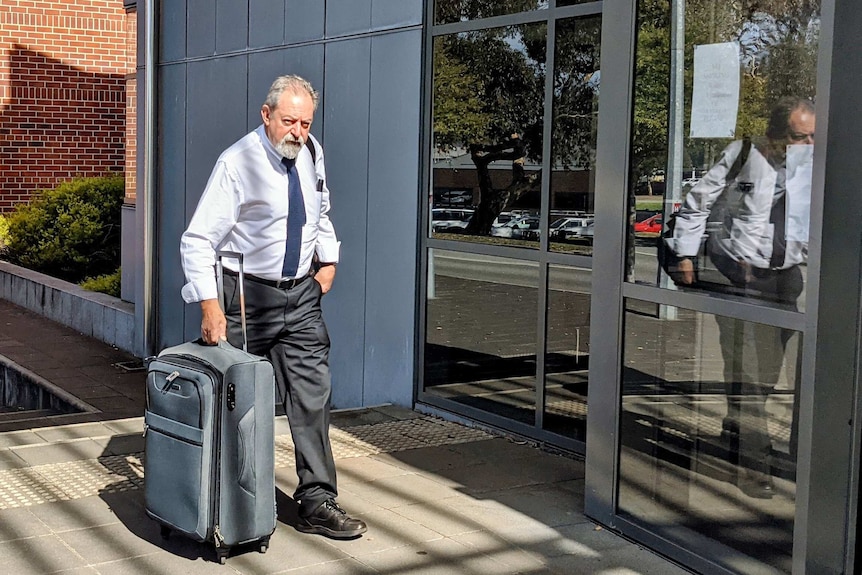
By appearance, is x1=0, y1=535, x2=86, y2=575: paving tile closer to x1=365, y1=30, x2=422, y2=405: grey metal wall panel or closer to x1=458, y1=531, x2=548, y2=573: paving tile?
x1=458, y1=531, x2=548, y2=573: paving tile

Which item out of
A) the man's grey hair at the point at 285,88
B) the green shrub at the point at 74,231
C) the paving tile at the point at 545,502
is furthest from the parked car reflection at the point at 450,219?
the green shrub at the point at 74,231

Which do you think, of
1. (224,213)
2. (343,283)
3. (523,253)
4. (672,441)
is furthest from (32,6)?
(672,441)

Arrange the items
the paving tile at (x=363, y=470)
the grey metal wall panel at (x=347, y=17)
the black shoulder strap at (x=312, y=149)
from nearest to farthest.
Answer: the black shoulder strap at (x=312, y=149) → the paving tile at (x=363, y=470) → the grey metal wall panel at (x=347, y=17)

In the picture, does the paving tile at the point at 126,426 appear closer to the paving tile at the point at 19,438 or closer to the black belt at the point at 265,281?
the paving tile at the point at 19,438

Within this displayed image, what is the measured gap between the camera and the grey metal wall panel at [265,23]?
8.84m

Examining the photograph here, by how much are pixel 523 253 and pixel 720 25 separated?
8.09 ft

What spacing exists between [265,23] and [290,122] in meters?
4.65

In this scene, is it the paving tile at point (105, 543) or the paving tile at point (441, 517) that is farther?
the paving tile at point (441, 517)

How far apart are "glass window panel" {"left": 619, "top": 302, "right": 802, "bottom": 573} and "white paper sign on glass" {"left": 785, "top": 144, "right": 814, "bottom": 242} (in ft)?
1.18

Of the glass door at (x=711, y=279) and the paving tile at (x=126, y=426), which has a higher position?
the glass door at (x=711, y=279)

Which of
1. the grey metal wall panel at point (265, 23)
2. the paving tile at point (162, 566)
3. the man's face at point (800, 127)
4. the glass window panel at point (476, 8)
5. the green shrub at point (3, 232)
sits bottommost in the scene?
the paving tile at point (162, 566)

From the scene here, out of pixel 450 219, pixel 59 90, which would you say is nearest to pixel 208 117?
pixel 450 219

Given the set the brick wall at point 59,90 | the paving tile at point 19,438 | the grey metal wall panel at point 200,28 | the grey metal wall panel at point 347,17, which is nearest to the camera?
the paving tile at point 19,438

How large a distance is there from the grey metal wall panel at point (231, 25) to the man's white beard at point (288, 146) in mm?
4972
